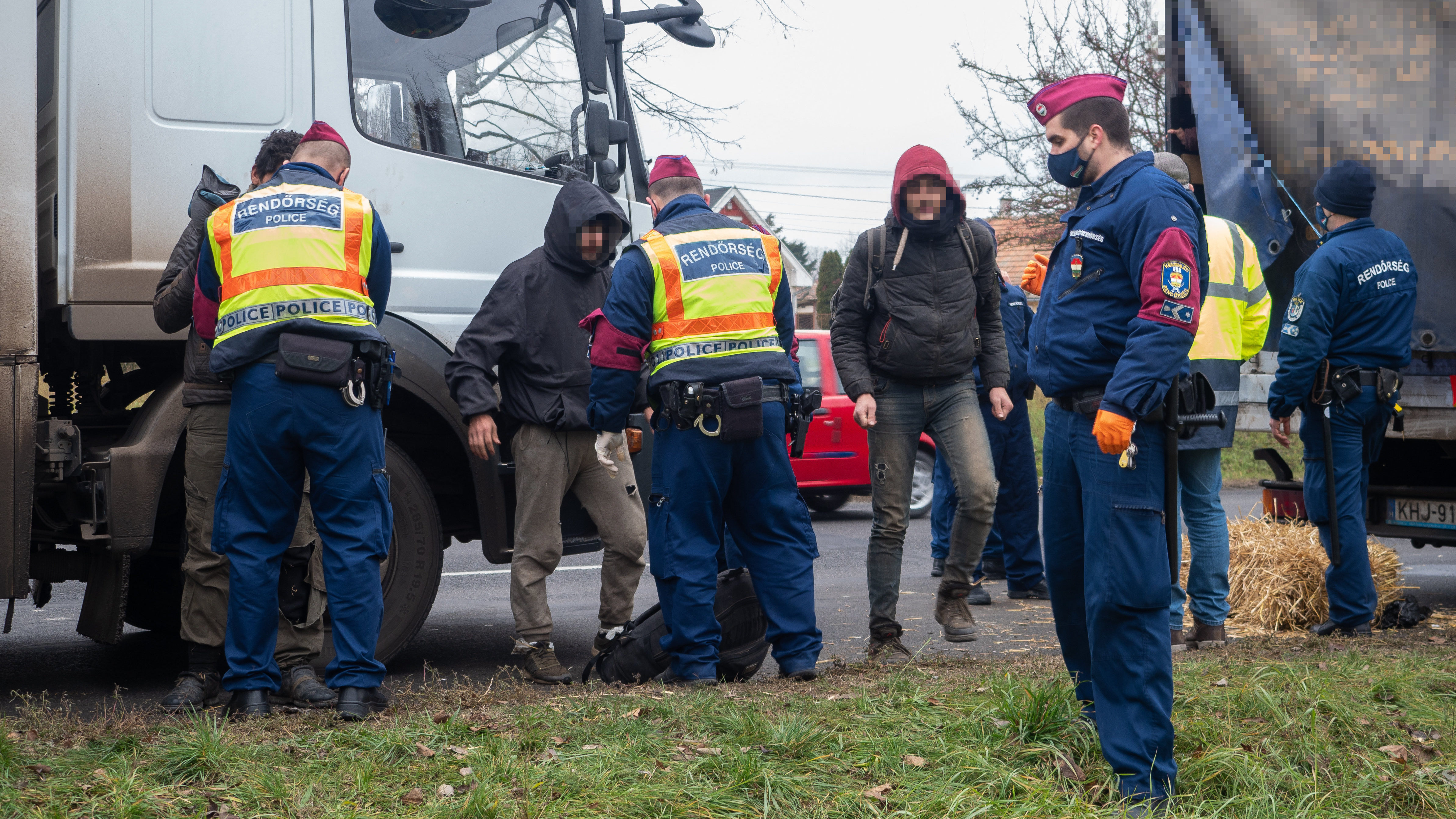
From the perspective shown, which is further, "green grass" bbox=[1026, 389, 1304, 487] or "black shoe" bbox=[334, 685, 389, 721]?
"green grass" bbox=[1026, 389, 1304, 487]

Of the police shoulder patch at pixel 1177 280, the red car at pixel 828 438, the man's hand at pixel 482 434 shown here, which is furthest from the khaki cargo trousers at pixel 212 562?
the red car at pixel 828 438

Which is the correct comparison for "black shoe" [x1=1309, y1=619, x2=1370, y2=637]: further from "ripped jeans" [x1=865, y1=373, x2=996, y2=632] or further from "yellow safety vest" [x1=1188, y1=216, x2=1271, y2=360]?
"ripped jeans" [x1=865, y1=373, x2=996, y2=632]

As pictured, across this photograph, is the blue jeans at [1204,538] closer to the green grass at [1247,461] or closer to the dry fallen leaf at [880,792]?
the dry fallen leaf at [880,792]

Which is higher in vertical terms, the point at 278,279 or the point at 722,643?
the point at 278,279

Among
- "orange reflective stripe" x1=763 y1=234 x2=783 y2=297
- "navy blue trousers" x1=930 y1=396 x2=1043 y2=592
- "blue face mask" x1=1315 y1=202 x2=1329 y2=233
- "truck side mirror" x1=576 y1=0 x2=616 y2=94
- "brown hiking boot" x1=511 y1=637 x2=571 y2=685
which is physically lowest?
"brown hiking boot" x1=511 y1=637 x2=571 y2=685

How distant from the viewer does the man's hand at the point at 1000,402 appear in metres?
5.38

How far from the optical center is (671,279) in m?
4.40

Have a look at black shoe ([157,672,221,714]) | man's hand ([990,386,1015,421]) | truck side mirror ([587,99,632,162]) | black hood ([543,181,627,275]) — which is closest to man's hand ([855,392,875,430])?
man's hand ([990,386,1015,421])

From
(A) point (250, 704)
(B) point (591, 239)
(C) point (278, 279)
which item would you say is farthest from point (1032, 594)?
(C) point (278, 279)

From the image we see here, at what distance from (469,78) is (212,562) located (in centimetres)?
212

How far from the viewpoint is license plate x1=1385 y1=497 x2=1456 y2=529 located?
587 centimetres

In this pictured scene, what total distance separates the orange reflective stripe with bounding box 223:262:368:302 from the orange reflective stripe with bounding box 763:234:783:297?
1553 millimetres

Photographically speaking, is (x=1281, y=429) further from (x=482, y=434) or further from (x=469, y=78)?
(x=469, y=78)

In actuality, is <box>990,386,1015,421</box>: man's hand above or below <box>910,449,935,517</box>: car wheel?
above
